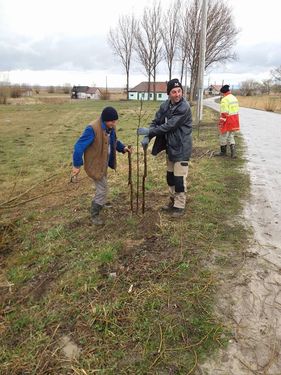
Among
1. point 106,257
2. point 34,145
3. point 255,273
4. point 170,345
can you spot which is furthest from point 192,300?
point 34,145

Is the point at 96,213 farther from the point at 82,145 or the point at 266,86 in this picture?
the point at 266,86

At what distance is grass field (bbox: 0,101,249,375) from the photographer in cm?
282

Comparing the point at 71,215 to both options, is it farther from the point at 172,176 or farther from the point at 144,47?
the point at 144,47

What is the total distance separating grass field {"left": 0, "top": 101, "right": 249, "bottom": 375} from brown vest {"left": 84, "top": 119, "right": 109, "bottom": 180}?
31.1 inches

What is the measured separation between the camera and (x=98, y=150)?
190 inches

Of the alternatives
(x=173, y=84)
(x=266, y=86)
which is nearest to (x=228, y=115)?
(x=173, y=84)

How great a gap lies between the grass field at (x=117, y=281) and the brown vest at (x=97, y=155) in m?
0.79

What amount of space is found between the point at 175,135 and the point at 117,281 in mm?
2254

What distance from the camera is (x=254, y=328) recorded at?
3010 millimetres

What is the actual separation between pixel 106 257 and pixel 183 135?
2.02m

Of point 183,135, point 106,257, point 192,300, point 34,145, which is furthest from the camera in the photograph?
point 34,145

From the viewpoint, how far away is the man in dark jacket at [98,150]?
4.66m

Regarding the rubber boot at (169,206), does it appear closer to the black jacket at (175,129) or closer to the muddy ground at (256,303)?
the black jacket at (175,129)

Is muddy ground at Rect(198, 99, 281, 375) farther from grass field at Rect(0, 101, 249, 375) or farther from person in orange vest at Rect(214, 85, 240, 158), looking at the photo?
person in orange vest at Rect(214, 85, 240, 158)
